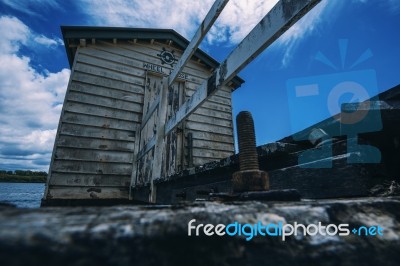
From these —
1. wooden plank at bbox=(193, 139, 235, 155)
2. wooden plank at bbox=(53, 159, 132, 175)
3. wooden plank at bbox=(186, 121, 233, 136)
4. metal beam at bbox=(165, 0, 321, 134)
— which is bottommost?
wooden plank at bbox=(53, 159, 132, 175)

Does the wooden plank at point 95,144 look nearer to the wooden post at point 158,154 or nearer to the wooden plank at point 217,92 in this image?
the wooden plank at point 217,92

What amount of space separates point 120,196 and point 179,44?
20.0 feet

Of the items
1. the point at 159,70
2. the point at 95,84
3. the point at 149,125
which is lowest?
the point at 149,125

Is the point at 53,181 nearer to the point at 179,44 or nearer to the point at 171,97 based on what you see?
the point at 171,97

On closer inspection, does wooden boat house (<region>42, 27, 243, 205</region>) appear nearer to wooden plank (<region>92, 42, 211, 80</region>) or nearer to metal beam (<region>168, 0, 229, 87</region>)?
wooden plank (<region>92, 42, 211, 80</region>)

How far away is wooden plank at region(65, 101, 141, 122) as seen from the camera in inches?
254

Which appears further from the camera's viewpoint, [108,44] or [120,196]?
[108,44]

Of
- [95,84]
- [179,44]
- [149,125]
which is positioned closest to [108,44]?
[95,84]

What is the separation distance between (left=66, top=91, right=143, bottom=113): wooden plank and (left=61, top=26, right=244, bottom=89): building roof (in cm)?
180

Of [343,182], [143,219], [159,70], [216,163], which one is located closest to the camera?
[143,219]

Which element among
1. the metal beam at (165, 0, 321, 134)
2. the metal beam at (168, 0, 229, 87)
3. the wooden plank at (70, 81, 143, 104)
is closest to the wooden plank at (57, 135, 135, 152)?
the wooden plank at (70, 81, 143, 104)

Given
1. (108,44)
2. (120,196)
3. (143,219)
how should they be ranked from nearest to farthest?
(143,219)
(120,196)
(108,44)

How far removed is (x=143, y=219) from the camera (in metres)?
0.42

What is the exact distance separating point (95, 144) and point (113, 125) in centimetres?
79
